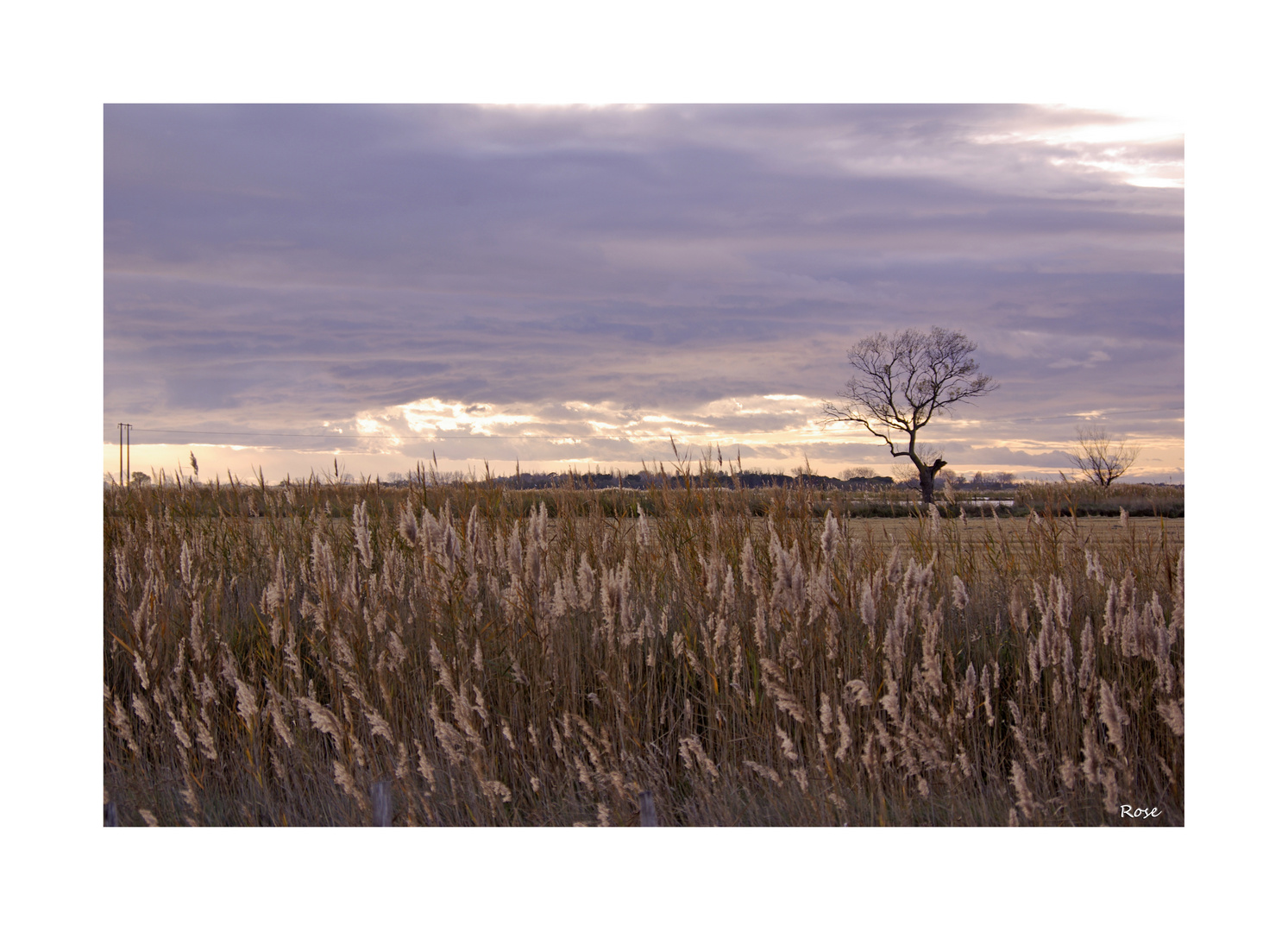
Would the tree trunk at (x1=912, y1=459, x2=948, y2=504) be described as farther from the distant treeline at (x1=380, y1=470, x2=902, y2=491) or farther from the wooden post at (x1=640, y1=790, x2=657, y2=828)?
the wooden post at (x1=640, y1=790, x2=657, y2=828)

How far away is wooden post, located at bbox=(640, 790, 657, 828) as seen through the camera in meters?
2.67

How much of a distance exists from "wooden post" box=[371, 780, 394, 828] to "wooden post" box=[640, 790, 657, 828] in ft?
3.04

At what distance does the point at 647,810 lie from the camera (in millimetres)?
2705

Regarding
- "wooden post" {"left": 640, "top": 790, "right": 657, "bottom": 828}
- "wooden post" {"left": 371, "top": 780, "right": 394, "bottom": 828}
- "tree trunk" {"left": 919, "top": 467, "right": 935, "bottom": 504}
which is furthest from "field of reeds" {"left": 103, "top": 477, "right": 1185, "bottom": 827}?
"tree trunk" {"left": 919, "top": 467, "right": 935, "bottom": 504}

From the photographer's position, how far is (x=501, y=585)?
156 inches

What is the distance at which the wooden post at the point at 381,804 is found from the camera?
9.08ft

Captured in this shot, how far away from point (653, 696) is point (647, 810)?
71cm

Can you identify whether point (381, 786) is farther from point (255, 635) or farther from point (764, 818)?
point (255, 635)

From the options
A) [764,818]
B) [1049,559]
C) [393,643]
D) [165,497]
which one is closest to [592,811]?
[764,818]

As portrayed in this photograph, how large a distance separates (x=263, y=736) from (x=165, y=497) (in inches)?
132
